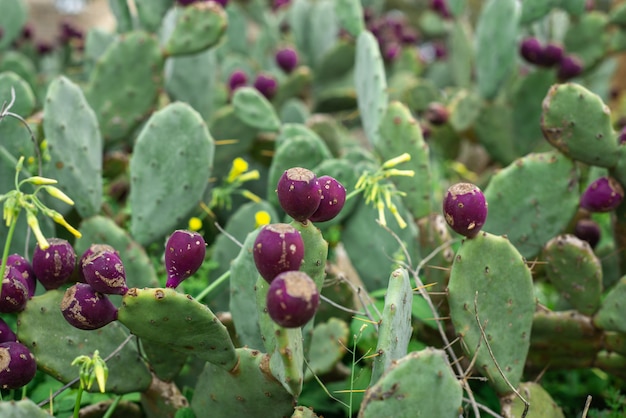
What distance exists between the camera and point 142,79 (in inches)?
94.1

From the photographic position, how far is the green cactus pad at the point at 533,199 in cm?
180

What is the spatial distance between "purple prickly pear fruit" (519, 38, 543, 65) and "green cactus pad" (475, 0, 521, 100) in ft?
0.20

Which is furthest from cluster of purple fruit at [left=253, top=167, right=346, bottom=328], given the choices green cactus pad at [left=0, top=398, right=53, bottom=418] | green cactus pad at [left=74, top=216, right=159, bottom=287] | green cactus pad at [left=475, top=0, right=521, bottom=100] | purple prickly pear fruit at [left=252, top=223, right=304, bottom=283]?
green cactus pad at [left=475, top=0, right=521, bottom=100]

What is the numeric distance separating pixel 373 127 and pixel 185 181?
65cm

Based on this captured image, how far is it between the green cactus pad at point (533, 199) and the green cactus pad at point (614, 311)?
220mm

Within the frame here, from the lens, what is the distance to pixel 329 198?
1.19 meters

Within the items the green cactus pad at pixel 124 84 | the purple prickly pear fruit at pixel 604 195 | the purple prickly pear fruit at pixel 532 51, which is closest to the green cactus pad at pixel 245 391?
the purple prickly pear fruit at pixel 604 195

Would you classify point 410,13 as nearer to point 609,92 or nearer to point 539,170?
point 609,92

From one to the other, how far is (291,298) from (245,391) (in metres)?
0.43

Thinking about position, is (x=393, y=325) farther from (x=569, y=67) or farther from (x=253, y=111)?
(x=569, y=67)

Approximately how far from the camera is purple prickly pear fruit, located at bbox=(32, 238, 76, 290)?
1312 millimetres

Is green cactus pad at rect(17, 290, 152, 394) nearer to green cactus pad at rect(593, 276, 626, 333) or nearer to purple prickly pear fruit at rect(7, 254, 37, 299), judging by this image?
purple prickly pear fruit at rect(7, 254, 37, 299)

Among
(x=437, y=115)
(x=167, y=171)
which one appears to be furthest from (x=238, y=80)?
(x=167, y=171)

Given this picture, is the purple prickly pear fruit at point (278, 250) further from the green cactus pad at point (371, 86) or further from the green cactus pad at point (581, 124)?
the green cactus pad at point (371, 86)
